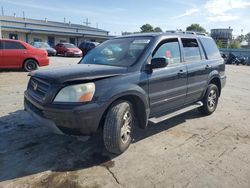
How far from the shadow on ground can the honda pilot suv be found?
0.39m

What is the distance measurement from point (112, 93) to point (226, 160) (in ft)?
6.60

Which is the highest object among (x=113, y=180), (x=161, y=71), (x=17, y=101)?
(x=161, y=71)

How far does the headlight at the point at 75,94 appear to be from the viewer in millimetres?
3395

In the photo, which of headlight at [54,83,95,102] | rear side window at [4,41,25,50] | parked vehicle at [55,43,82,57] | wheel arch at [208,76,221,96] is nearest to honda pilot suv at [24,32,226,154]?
headlight at [54,83,95,102]

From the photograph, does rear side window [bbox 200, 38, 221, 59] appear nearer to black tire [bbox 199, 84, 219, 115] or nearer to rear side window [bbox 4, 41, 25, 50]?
black tire [bbox 199, 84, 219, 115]

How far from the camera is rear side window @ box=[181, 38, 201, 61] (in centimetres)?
527

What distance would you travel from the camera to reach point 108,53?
15.8ft

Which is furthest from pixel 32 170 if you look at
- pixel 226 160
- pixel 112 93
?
pixel 226 160

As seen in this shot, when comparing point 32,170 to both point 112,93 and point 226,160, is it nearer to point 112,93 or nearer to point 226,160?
point 112,93

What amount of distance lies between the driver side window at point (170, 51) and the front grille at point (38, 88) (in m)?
1.90

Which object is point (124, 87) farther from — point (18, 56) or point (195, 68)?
point (18, 56)

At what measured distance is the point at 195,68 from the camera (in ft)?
17.7

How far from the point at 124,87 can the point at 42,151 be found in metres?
1.64

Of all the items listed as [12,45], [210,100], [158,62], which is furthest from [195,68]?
[12,45]
